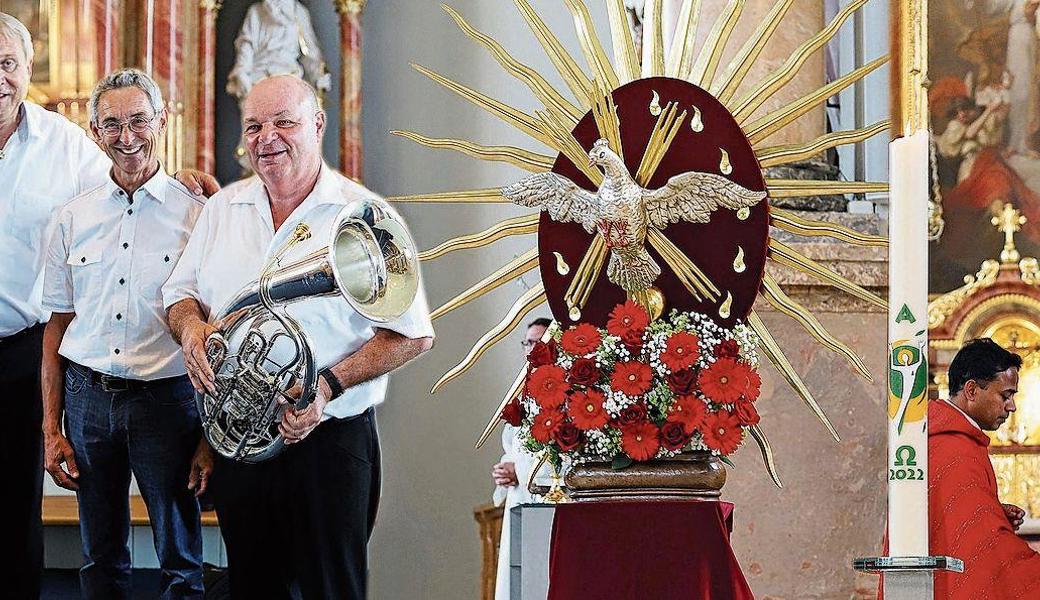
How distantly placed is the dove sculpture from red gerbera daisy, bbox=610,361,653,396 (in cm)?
26

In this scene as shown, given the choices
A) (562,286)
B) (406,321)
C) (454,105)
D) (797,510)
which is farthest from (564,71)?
(454,105)

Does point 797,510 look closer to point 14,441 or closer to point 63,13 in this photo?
point 14,441

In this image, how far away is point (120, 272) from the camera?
4367mm

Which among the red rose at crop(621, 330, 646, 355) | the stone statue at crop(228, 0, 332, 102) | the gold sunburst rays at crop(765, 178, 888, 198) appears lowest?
the red rose at crop(621, 330, 646, 355)

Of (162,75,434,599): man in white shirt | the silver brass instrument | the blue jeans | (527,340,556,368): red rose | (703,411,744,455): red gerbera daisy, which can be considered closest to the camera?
(703,411,744,455): red gerbera daisy

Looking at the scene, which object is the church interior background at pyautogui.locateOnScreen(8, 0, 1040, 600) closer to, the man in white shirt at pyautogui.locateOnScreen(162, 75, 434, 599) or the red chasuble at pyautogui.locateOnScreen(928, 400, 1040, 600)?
the red chasuble at pyautogui.locateOnScreen(928, 400, 1040, 600)

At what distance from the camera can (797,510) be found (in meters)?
5.01

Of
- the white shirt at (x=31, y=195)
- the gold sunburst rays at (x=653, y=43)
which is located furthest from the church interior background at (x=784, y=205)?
the white shirt at (x=31, y=195)

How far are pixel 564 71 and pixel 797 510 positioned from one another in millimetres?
1965

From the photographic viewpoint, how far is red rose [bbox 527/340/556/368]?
3373mm

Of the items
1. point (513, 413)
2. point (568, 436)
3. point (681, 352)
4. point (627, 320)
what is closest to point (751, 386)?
point (681, 352)

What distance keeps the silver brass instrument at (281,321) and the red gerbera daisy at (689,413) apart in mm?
861

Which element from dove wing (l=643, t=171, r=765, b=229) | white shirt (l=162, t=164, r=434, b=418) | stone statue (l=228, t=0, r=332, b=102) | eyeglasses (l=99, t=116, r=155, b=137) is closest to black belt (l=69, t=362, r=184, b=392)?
white shirt (l=162, t=164, r=434, b=418)

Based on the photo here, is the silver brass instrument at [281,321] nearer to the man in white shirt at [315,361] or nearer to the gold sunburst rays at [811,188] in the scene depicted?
the man in white shirt at [315,361]
